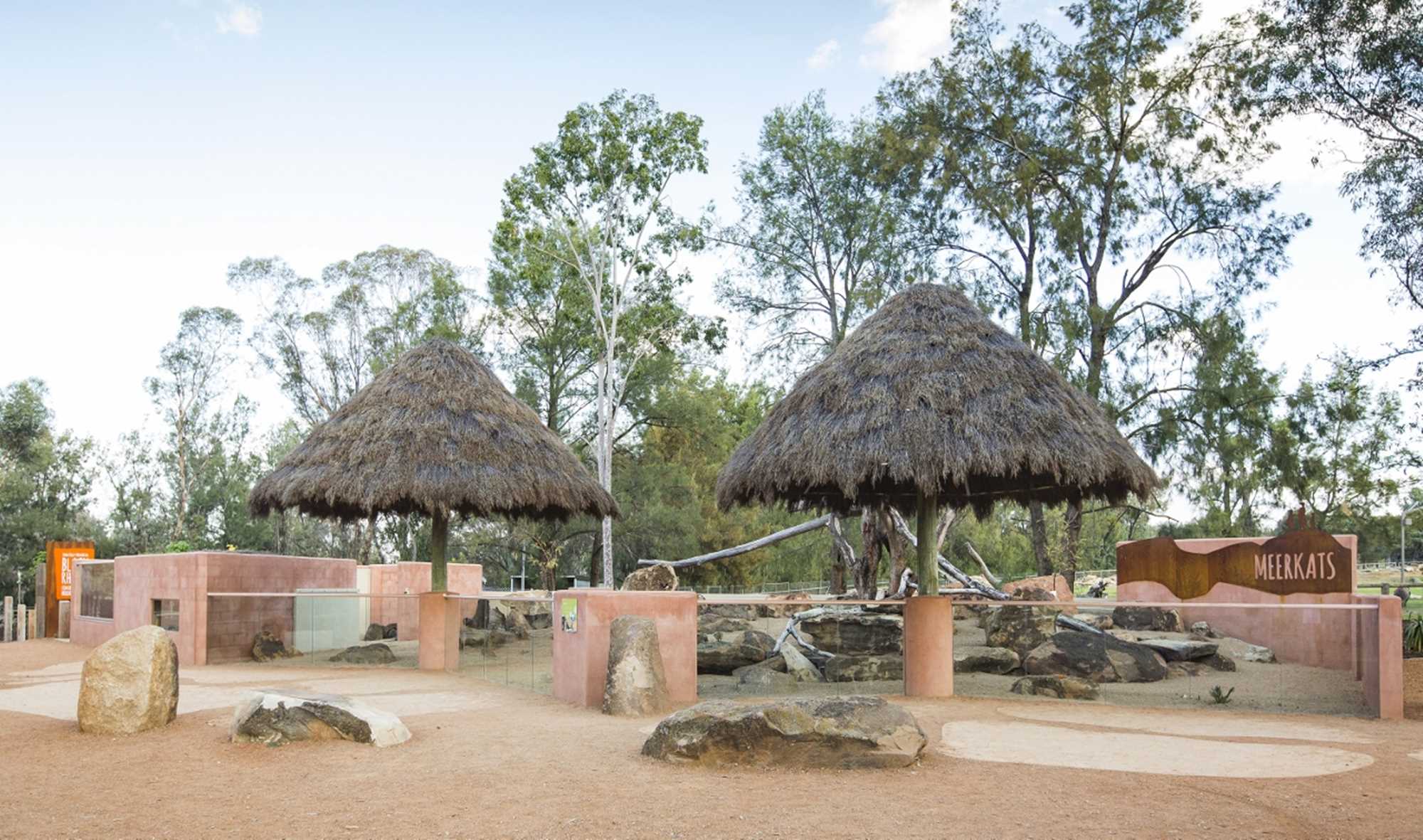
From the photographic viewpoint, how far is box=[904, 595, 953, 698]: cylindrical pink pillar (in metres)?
11.2

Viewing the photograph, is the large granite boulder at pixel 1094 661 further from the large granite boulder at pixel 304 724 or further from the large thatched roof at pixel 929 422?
the large granite boulder at pixel 304 724

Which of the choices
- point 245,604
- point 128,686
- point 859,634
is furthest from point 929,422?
point 245,604

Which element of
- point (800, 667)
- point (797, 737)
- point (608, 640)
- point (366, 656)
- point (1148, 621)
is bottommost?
point (366, 656)

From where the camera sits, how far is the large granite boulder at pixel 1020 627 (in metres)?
14.4

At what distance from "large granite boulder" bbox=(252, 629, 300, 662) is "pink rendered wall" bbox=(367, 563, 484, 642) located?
1.43 m

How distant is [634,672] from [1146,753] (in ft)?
14.5

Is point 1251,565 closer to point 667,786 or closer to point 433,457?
point 667,786

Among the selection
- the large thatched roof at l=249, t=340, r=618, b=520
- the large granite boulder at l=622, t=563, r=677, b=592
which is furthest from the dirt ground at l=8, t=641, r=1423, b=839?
the large granite boulder at l=622, t=563, r=677, b=592

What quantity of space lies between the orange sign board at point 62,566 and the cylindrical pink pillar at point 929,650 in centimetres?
1863

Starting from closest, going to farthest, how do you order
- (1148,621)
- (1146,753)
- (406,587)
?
(1146,753), (1148,621), (406,587)

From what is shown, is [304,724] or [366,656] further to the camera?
[366,656]

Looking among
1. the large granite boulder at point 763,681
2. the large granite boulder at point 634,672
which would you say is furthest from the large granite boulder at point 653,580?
the large granite boulder at point 634,672

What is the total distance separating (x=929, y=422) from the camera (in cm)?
1093

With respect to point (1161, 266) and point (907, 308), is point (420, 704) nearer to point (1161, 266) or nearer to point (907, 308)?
point (907, 308)
